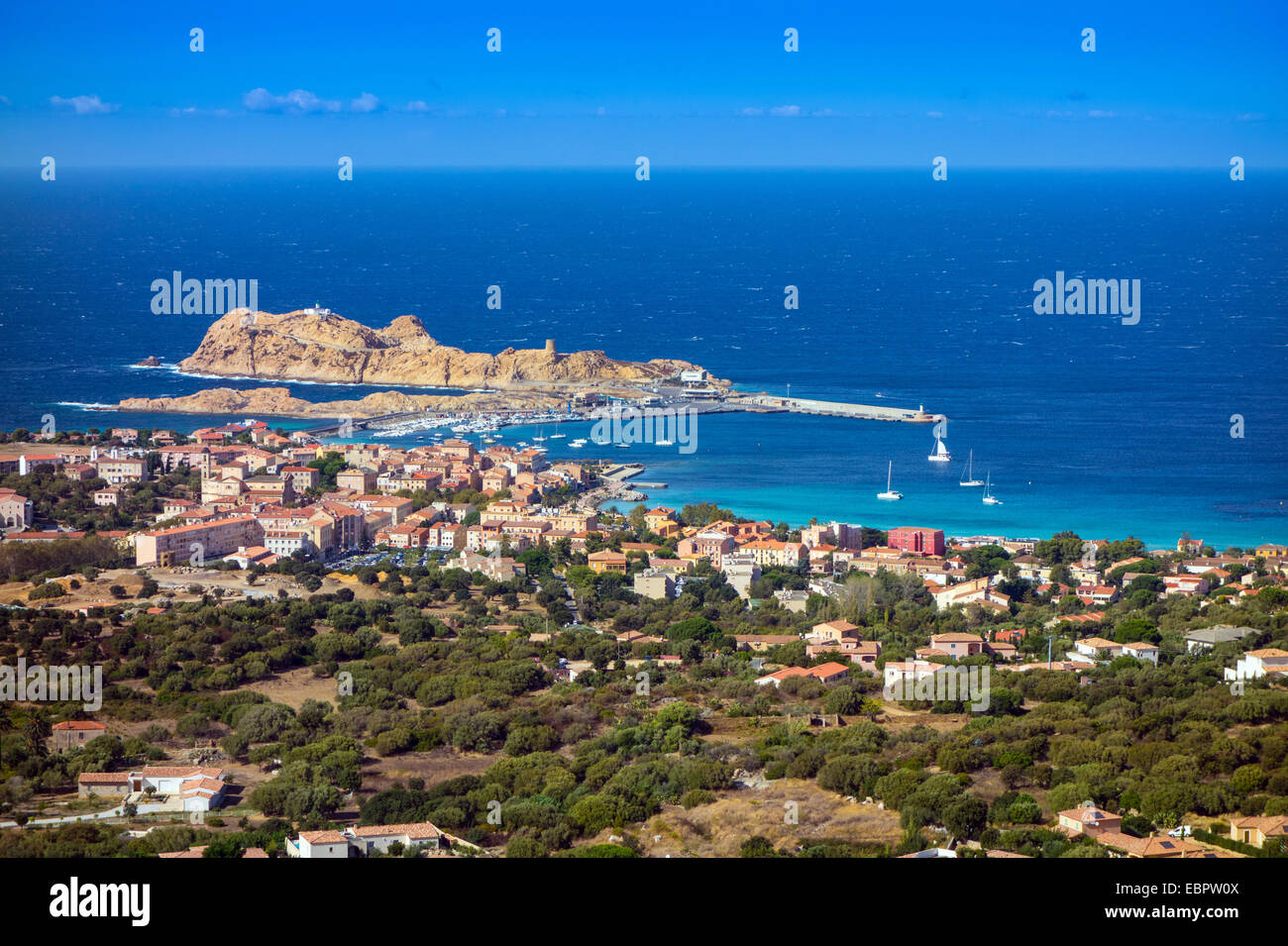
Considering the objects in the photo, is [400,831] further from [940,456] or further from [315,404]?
[315,404]

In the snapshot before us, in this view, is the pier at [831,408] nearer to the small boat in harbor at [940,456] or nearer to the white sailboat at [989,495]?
the small boat in harbor at [940,456]

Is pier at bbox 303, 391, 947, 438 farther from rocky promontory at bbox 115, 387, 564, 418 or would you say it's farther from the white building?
the white building

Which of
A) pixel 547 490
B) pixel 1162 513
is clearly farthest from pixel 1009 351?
pixel 547 490

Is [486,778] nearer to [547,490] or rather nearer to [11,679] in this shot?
[11,679]

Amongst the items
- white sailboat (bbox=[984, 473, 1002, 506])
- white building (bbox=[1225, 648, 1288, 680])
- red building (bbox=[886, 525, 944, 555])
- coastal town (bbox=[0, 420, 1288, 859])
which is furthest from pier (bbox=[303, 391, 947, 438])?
white building (bbox=[1225, 648, 1288, 680])

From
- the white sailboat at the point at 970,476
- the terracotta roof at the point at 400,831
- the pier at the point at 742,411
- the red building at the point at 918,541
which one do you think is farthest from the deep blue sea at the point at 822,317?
the terracotta roof at the point at 400,831
